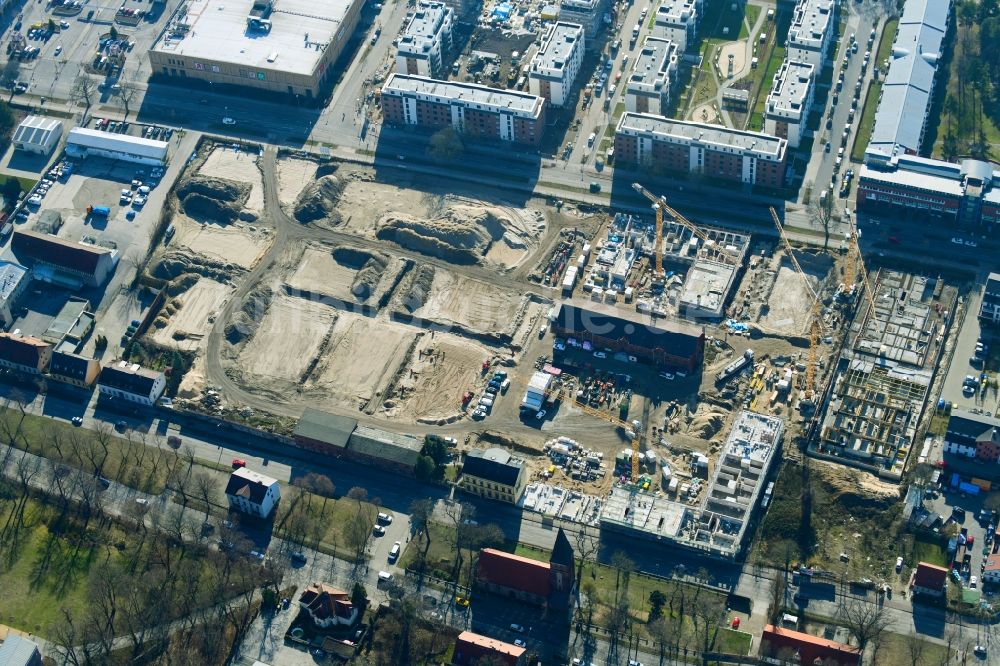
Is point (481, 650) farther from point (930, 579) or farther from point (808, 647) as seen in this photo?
point (930, 579)

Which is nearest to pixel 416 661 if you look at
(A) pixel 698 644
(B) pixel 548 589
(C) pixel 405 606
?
(C) pixel 405 606

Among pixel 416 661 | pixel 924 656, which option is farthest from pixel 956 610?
pixel 416 661

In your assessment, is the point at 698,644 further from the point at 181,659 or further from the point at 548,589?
the point at 181,659

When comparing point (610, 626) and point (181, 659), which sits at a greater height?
point (610, 626)

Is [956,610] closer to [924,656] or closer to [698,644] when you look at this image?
[924,656]

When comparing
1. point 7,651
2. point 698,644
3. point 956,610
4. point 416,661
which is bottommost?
point 7,651
